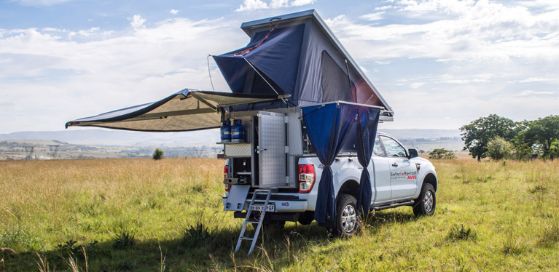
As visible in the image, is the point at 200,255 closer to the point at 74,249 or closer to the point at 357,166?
the point at 74,249

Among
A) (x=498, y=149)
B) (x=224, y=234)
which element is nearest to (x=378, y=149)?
(x=224, y=234)

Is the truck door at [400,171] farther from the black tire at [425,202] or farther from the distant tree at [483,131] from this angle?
the distant tree at [483,131]

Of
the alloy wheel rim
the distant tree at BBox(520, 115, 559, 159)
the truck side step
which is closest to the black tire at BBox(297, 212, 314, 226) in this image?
the alloy wheel rim

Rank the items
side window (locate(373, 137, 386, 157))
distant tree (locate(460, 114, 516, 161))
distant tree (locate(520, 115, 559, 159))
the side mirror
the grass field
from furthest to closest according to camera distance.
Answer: distant tree (locate(460, 114, 516, 161)), distant tree (locate(520, 115, 559, 159)), the side mirror, side window (locate(373, 137, 386, 157)), the grass field

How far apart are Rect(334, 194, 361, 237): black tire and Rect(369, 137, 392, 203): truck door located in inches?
30.8

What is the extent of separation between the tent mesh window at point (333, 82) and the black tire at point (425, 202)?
2837 mm

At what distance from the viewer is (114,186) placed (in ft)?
52.2

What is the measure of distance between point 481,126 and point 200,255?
86882mm

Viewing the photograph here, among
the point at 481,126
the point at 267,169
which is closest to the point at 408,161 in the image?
the point at 267,169

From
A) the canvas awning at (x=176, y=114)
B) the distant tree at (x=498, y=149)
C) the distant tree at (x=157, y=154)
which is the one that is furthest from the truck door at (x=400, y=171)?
the distant tree at (x=498, y=149)

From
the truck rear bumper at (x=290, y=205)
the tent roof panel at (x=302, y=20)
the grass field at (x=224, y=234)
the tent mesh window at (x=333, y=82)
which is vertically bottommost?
the grass field at (x=224, y=234)

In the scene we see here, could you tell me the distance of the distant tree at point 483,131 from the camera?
84562 millimetres

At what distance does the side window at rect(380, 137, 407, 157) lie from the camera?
34.1 feet

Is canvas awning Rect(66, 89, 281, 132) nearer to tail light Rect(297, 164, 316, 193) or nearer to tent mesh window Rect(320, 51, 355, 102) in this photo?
tail light Rect(297, 164, 316, 193)
